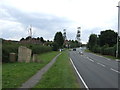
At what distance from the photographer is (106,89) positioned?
37.4 ft

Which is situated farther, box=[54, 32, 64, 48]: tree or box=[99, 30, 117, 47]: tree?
box=[54, 32, 64, 48]: tree

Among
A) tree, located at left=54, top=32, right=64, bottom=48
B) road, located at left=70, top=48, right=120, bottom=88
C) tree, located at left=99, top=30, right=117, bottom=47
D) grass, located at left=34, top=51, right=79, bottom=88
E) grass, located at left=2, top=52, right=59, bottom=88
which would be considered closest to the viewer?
grass, located at left=34, top=51, right=79, bottom=88

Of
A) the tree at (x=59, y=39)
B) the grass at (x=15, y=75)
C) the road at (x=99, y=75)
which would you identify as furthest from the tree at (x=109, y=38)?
the grass at (x=15, y=75)

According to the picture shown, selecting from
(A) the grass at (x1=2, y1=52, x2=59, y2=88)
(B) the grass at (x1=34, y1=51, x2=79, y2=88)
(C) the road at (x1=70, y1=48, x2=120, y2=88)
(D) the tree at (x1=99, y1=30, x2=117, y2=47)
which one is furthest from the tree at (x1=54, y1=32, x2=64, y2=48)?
(B) the grass at (x1=34, y1=51, x2=79, y2=88)

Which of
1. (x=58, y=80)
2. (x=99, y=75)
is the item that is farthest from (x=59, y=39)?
(x=58, y=80)

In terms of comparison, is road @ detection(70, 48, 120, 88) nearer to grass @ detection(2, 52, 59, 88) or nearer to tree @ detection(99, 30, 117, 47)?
grass @ detection(2, 52, 59, 88)

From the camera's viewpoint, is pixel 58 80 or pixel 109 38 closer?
pixel 58 80

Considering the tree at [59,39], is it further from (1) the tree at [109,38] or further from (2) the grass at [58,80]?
(2) the grass at [58,80]

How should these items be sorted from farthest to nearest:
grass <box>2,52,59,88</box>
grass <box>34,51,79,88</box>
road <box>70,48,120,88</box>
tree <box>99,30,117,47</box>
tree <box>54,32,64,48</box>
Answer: tree <box>54,32,64,48</box>
tree <box>99,30,117,47</box>
road <box>70,48,120,88</box>
grass <box>2,52,59,88</box>
grass <box>34,51,79,88</box>

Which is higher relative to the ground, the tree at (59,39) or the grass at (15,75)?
the tree at (59,39)

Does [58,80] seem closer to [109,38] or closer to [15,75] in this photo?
[15,75]

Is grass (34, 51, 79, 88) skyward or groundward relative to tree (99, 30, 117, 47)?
groundward

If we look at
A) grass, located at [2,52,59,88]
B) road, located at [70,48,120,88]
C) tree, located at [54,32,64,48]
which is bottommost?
road, located at [70,48,120,88]

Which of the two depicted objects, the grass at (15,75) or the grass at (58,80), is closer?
the grass at (58,80)
